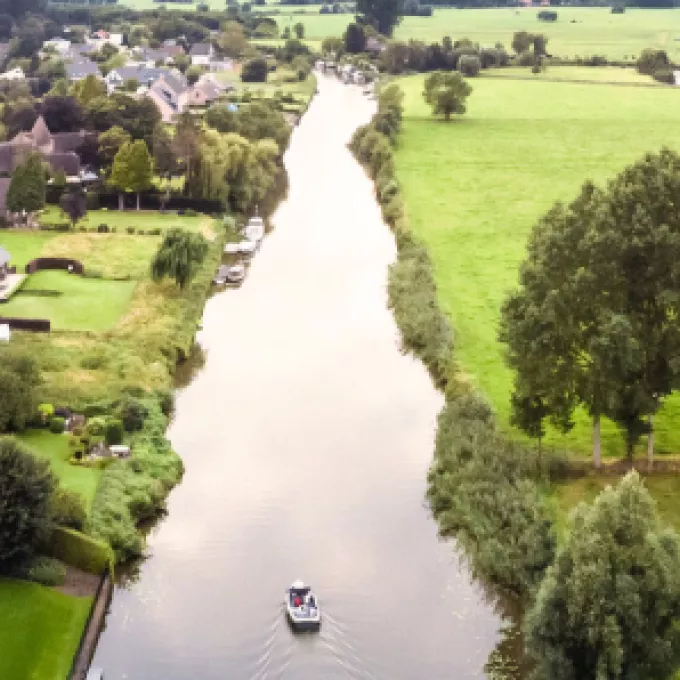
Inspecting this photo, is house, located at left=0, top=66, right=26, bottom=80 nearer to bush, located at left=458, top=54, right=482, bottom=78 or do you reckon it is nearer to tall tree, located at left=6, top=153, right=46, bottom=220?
bush, located at left=458, top=54, right=482, bottom=78

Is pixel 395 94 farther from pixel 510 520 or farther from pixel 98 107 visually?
pixel 510 520

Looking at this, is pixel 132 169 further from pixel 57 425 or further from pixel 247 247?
pixel 57 425

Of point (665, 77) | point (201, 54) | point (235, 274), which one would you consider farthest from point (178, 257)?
point (665, 77)

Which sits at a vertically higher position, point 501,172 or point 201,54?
point 501,172

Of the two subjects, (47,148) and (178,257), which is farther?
(47,148)

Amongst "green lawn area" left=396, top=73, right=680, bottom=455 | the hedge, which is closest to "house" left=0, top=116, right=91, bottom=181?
"green lawn area" left=396, top=73, right=680, bottom=455

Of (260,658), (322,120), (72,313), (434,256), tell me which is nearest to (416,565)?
(260,658)
